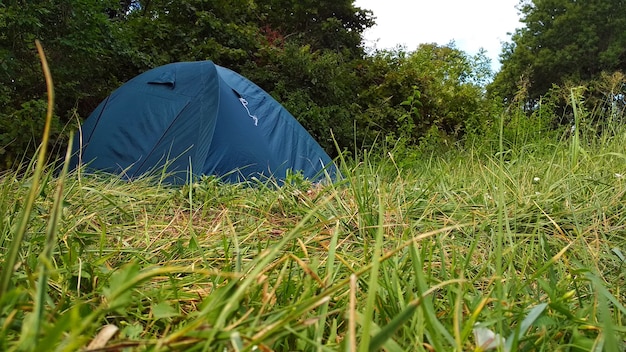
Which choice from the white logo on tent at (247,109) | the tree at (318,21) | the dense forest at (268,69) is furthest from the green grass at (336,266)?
the tree at (318,21)

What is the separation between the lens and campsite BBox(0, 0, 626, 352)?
460 mm

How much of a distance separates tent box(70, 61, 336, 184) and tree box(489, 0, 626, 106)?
10.6m

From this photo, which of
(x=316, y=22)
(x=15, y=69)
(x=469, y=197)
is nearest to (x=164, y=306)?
(x=469, y=197)

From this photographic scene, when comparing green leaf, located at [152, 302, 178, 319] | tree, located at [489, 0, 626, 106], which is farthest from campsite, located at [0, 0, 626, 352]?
tree, located at [489, 0, 626, 106]

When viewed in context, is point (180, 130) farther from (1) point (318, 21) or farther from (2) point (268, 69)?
(1) point (318, 21)

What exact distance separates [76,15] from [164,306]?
3.61 m

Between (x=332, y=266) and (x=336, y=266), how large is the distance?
247 mm

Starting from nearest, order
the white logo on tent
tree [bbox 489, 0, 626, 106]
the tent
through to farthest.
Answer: the tent, the white logo on tent, tree [bbox 489, 0, 626, 106]

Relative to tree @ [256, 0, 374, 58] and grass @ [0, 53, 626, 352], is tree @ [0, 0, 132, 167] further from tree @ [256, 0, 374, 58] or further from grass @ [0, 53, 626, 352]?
tree @ [256, 0, 374, 58]

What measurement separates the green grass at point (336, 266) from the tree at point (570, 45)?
38.8 feet

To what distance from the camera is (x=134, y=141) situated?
3076 millimetres

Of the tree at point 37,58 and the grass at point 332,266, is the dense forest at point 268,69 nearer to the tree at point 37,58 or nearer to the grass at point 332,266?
the tree at point 37,58

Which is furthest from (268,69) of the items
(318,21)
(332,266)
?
(332,266)

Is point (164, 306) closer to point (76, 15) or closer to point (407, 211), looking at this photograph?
point (407, 211)
